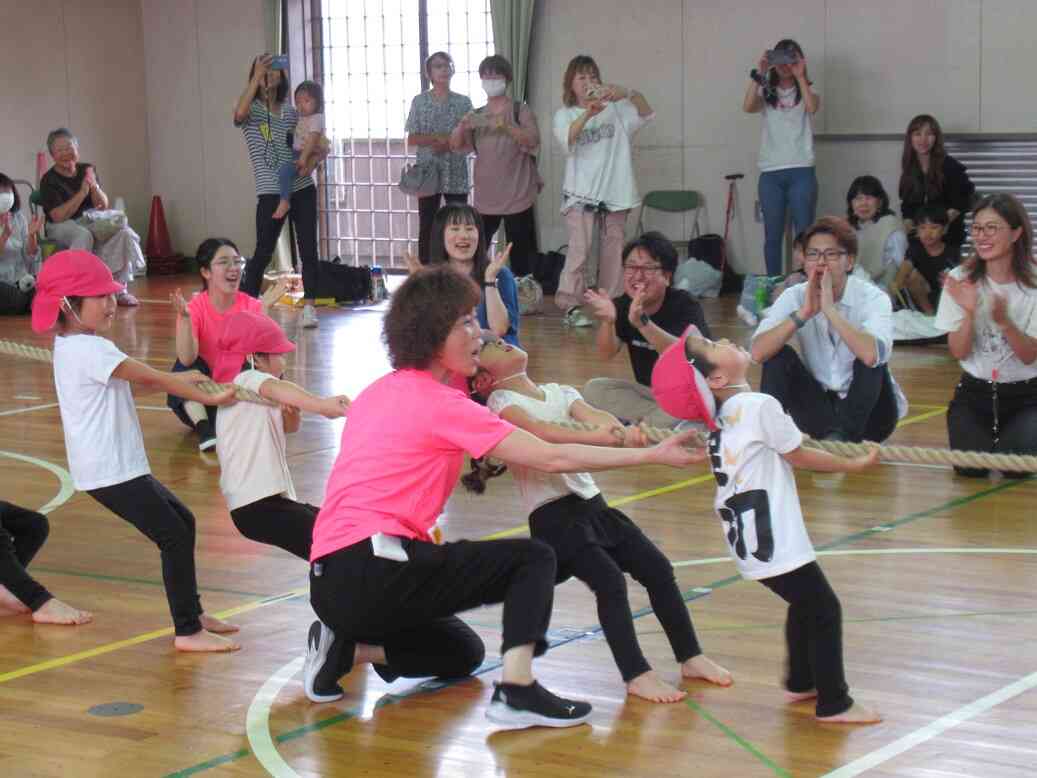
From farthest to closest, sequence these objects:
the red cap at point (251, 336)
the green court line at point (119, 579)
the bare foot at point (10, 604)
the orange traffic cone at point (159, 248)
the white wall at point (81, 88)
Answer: the orange traffic cone at point (159, 248) → the white wall at point (81, 88) → the green court line at point (119, 579) → the bare foot at point (10, 604) → the red cap at point (251, 336)

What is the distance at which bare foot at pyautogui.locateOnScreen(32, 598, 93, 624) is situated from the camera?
439 centimetres

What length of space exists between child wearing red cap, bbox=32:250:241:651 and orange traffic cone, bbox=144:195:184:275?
11.5 meters

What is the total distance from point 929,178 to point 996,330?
15.3 feet

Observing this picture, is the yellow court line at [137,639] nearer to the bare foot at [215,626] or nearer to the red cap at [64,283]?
the bare foot at [215,626]

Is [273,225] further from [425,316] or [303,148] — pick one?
[425,316]

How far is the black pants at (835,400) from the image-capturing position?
627cm

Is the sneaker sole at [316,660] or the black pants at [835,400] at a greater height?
the black pants at [835,400]

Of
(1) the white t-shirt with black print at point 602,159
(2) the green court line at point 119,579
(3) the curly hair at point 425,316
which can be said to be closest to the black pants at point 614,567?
(3) the curly hair at point 425,316

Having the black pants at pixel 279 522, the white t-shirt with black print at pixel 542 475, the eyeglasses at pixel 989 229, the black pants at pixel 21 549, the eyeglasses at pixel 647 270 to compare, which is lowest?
the black pants at pixel 21 549

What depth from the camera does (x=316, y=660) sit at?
3.61m

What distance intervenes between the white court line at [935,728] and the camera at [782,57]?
7.89 m

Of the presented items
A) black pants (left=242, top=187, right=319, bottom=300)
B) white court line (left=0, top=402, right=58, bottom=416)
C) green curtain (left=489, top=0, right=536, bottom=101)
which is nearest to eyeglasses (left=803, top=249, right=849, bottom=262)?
white court line (left=0, top=402, right=58, bottom=416)

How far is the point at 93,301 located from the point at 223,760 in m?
1.46

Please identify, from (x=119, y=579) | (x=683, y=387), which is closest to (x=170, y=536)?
(x=119, y=579)
